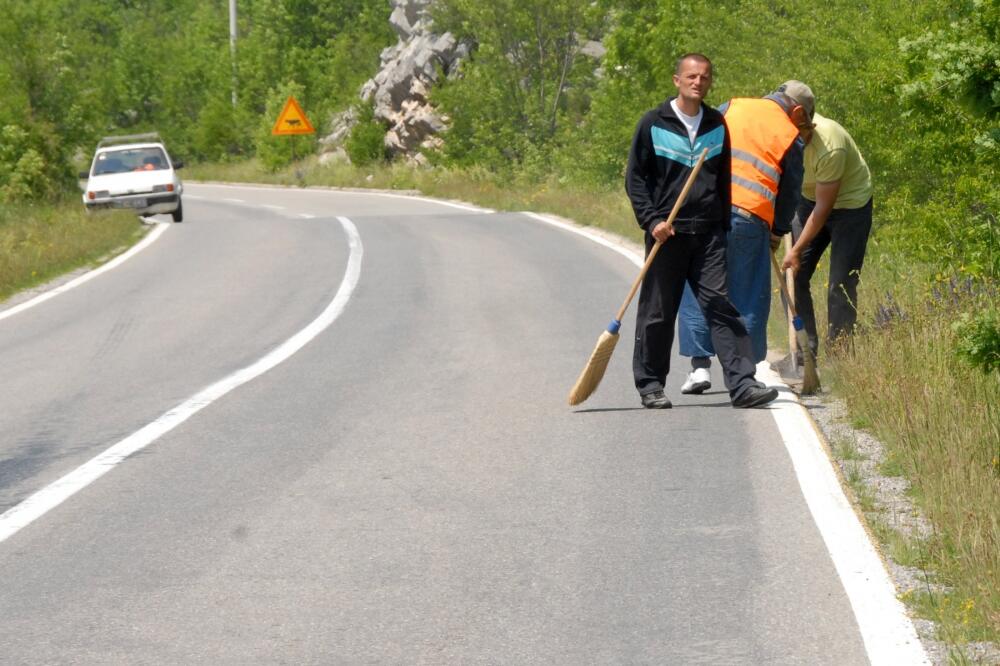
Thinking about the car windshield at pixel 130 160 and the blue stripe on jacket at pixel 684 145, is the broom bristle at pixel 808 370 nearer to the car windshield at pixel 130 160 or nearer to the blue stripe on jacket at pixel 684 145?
the blue stripe on jacket at pixel 684 145

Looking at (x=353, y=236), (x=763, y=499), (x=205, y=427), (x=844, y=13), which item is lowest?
(x=353, y=236)

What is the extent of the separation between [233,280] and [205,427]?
31.1 feet

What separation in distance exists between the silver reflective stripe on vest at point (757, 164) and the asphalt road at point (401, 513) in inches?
51.4

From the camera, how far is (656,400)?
852cm

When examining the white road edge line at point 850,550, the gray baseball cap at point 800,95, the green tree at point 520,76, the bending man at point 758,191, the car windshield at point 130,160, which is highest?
the gray baseball cap at point 800,95

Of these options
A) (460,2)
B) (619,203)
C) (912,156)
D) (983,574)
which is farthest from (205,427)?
(460,2)

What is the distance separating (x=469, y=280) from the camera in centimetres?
1675

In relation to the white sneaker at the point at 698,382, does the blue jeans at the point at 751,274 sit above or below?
above

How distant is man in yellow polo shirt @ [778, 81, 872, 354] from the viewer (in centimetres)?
887

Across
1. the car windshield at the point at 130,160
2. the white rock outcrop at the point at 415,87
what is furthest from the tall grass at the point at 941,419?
the white rock outcrop at the point at 415,87

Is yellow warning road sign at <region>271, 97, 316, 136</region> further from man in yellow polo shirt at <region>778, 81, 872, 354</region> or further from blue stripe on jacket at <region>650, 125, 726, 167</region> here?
blue stripe on jacket at <region>650, 125, 726, 167</region>

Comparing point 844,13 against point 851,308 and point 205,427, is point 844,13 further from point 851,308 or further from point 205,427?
point 205,427

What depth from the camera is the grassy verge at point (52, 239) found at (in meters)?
18.5

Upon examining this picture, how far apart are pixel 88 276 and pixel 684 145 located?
12481 millimetres
